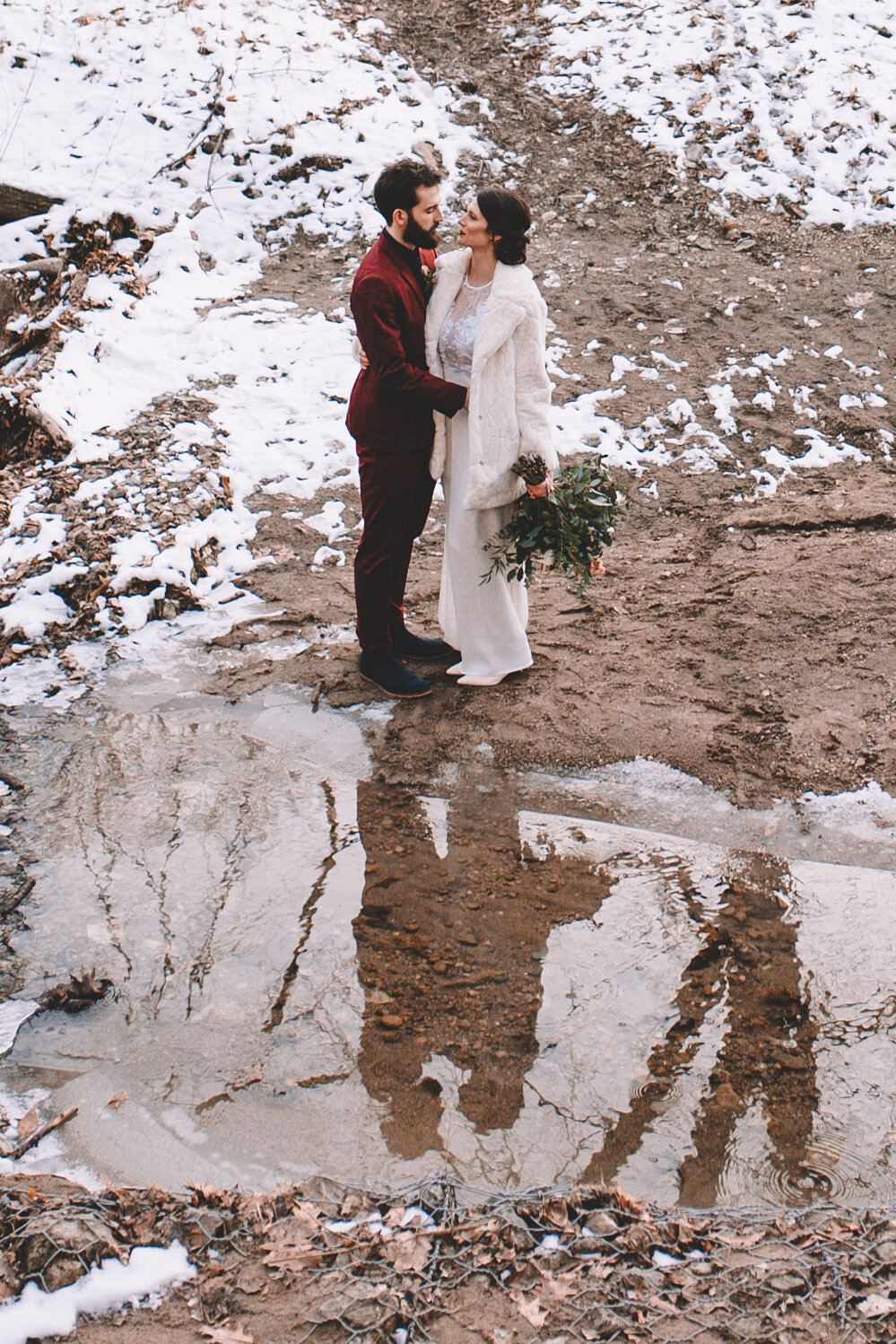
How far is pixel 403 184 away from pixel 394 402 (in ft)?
2.82

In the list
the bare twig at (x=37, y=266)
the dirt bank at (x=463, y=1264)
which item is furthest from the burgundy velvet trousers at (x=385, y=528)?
the bare twig at (x=37, y=266)

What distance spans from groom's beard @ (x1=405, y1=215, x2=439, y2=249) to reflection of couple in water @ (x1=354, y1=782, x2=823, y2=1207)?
2346mm

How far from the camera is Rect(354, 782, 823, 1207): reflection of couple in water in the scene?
9.91 feet

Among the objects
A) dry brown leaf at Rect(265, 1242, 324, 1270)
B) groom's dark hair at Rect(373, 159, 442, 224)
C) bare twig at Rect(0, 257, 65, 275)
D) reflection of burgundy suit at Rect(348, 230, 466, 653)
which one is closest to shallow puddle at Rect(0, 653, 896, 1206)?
dry brown leaf at Rect(265, 1242, 324, 1270)

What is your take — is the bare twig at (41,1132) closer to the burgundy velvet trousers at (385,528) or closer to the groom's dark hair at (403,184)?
the burgundy velvet trousers at (385,528)

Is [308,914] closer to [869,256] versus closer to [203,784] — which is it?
[203,784]

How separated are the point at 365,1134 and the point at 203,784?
1972 mm

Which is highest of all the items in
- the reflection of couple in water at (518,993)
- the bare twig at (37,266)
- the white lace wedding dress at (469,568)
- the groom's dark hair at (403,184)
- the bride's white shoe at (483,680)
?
the groom's dark hair at (403,184)

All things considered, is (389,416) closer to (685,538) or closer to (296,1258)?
(685,538)

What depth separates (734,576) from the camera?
5926mm

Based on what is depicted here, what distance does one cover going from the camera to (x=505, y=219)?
418cm

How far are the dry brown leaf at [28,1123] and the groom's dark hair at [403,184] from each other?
3.47m

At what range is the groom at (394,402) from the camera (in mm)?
4324

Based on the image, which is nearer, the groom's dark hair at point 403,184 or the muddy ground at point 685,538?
the groom's dark hair at point 403,184
